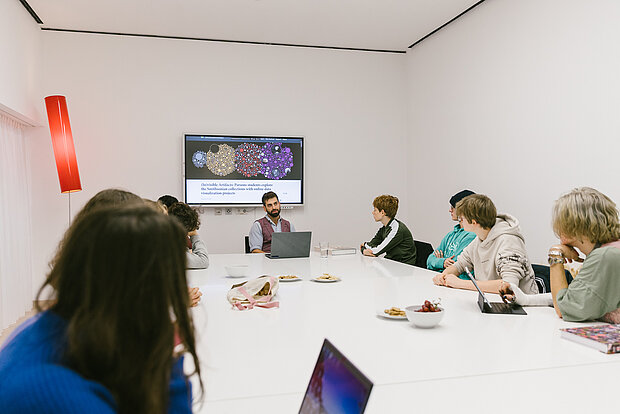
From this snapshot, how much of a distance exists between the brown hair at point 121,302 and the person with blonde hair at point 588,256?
5.83 feet

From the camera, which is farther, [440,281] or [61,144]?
[61,144]

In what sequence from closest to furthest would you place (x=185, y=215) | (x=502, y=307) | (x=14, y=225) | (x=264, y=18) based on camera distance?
(x=502, y=307) → (x=185, y=215) → (x=14, y=225) → (x=264, y=18)

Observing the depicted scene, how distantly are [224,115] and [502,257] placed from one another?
427 centimetres

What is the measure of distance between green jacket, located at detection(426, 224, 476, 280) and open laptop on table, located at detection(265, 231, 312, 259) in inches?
39.2

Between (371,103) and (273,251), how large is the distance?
3175mm

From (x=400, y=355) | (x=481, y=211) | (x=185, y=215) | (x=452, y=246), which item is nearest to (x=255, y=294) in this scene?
(x=400, y=355)

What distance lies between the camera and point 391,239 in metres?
4.50

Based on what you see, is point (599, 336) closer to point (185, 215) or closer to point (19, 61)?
point (185, 215)

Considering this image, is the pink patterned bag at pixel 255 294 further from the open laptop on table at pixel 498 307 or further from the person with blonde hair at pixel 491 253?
the person with blonde hair at pixel 491 253

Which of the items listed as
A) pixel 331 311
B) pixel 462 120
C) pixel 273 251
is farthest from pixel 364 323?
pixel 462 120

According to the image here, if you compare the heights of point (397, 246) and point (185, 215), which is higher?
point (185, 215)

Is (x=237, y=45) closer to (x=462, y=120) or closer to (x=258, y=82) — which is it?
(x=258, y=82)

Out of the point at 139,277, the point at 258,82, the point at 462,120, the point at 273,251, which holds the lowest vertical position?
the point at 273,251

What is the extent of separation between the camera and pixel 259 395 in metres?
1.32
